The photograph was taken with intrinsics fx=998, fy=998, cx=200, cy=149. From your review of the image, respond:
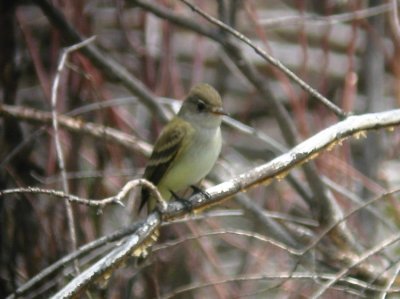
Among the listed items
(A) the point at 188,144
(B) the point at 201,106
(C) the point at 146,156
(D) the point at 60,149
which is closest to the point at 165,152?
(A) the point at 188,144

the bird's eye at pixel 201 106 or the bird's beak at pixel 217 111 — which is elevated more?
the bird's eye at pixel 201 106

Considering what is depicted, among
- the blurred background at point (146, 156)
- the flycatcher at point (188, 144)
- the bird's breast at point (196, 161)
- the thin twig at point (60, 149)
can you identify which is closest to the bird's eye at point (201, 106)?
the flycatcher at point (188, 144)

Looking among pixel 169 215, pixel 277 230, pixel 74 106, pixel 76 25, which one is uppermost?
pixel 76 25

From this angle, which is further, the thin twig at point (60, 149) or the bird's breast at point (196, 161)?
the bird's breast at point (196, 161)

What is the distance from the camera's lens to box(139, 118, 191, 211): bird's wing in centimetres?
406

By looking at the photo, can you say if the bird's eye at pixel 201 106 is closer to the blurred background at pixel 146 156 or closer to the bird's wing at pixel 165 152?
the bird's wing at pixel 165 152

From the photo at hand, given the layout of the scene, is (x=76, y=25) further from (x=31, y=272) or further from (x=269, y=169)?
(x=269, y=169)

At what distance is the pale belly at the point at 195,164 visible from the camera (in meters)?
3.94

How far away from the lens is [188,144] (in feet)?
13.3

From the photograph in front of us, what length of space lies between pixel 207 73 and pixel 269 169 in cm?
440

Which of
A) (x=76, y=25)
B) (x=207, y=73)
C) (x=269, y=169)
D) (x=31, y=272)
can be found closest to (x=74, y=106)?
(x=76, y=25)

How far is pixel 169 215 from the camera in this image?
9.68 feet

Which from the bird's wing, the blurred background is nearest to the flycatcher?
the bird's wing

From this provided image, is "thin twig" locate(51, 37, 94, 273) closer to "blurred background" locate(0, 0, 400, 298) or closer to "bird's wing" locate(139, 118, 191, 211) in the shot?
"blurred background" locate(0, 0, 400, 298)
